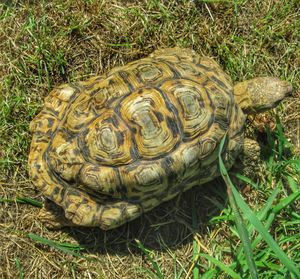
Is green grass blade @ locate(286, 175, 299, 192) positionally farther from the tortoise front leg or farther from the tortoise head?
the tortoise front leg

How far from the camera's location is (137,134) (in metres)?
2.88

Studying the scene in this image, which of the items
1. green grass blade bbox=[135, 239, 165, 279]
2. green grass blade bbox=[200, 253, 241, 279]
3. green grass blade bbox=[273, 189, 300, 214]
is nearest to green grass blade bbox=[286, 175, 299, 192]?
green grass blade bbox=[273, 189, 300, 214]

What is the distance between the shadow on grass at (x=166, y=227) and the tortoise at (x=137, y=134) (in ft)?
0.84

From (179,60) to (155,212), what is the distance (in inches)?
43.3

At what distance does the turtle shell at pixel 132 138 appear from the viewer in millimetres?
2902

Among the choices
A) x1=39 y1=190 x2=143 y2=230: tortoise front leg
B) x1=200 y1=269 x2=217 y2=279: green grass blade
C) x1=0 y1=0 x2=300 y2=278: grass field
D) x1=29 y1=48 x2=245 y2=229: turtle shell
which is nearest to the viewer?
x1=29 y1=48 x2=245 y2=229: turtle shell

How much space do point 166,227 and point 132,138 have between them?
3.18ft

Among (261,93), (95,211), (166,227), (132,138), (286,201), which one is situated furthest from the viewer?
(166,227)

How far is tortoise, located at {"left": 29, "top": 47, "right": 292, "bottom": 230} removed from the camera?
2906mm

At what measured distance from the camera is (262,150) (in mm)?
3699

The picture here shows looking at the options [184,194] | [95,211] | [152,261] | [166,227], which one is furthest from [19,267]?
[184,194]

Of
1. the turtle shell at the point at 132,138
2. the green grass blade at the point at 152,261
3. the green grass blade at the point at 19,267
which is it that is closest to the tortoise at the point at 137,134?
the turtle shell at the point at 132,138

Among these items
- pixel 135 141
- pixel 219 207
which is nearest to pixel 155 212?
pixel 219 207

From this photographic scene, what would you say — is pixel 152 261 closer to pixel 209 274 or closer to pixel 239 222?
pixel 209 274
